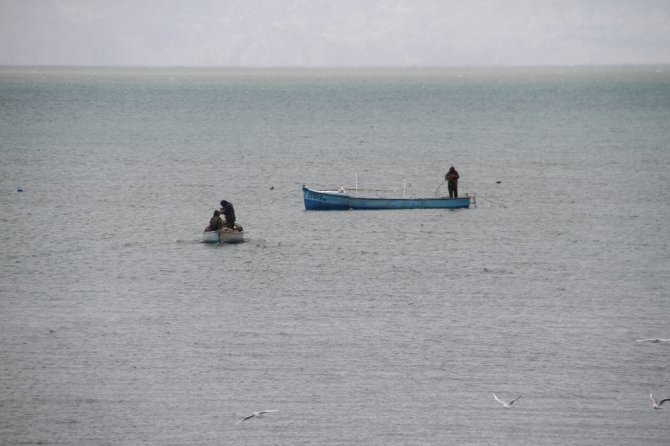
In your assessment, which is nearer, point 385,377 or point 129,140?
point 385,377

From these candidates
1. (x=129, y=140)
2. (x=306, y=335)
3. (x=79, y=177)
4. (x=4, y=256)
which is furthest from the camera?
(x=129, y=140)

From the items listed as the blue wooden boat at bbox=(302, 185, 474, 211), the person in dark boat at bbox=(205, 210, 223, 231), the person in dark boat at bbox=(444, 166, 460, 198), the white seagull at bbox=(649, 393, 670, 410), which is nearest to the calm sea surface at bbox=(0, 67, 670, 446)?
the white seagull at bbox=(649, 393, 670, 410)

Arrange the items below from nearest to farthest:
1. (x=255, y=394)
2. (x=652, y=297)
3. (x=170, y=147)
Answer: (x=255, y=394) → (x=652, y=297) → (x=170, y=147)

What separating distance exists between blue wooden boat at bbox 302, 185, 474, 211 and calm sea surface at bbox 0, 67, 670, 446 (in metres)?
1.02

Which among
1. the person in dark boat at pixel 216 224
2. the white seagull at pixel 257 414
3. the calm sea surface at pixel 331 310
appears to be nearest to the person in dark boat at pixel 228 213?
the person in dark boat at pixel 216 224

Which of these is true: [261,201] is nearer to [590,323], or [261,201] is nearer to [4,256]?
[4,256]

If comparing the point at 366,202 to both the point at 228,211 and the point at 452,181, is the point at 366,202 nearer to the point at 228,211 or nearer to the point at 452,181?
the point at 452,181

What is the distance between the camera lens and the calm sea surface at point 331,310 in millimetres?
25688

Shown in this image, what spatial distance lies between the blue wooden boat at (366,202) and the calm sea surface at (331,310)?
3.36ft

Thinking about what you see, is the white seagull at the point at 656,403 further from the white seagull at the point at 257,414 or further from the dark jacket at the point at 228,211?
the dark jacket at the point at 228,211

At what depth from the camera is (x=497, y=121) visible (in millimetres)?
139625

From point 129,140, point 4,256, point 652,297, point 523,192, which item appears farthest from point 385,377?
point 129,140

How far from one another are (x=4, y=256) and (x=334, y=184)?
30093 millimetres

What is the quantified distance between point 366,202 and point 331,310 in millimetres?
22237
